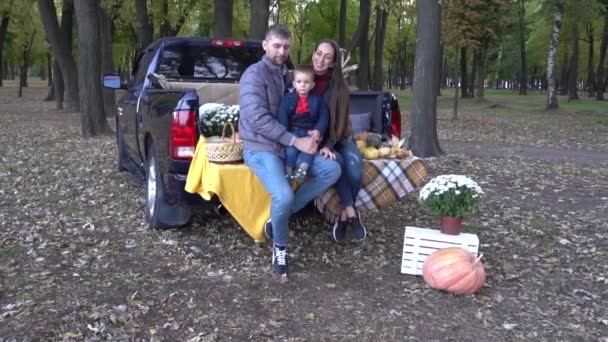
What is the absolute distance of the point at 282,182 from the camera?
14.8ft

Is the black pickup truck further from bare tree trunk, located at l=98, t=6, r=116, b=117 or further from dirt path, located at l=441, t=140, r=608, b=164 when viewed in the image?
bare tree trunk, located at l=98, t=6, r=116, b=117

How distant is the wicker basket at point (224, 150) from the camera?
15.3 ft

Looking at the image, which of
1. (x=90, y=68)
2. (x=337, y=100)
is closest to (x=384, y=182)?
(x=337, y=100)

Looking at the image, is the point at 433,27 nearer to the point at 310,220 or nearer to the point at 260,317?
the point at 310,220

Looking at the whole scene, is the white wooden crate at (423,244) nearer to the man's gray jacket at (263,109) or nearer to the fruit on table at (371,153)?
the fruit on table at (371,153)

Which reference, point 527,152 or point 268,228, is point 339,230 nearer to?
point 268,228

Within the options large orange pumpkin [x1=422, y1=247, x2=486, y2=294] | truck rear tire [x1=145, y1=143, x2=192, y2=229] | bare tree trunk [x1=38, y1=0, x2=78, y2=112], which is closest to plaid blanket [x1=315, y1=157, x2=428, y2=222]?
large orange pumpkin [x1=422, y1=247, x2=486, y2=294]

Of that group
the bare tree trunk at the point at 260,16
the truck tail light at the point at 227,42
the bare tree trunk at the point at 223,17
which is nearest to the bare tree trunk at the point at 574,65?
the bare tree trunk at the point at 223,17

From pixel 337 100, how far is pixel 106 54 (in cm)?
1462

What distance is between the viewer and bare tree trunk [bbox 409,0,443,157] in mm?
10367

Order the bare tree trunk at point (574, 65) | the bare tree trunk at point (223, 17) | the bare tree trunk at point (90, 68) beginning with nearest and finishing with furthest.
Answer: the bare tree trunk at point (90, 68) < the bare tree trunk at point (223, 17) < the bare tree trunk at point (574, 65)

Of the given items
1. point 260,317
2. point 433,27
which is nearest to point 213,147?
point 260,317

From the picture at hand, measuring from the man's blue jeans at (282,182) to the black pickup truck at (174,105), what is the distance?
69 cm

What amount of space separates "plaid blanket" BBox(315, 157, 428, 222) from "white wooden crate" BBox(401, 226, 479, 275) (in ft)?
1.75
